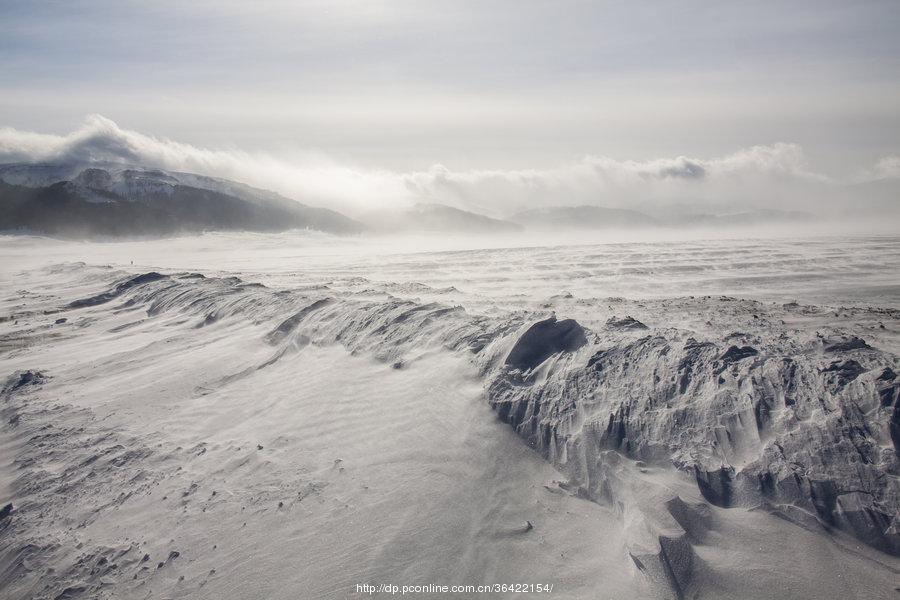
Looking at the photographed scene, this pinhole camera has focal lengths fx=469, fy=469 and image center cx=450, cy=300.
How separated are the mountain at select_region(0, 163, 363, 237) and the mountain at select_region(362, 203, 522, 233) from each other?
474 centimetres

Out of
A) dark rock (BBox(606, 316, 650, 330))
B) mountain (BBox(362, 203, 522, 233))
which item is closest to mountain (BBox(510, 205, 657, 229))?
mountain (BBox(362, 203, 522, 233))

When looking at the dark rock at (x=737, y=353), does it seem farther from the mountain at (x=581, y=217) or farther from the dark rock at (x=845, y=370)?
the mountain at (x=581, y=217)

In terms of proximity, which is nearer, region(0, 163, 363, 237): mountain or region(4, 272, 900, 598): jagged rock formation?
region(4, 272, 900, 598): jagged rock formation

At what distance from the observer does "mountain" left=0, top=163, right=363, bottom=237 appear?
61.0 metres

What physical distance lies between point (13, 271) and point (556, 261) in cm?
2915

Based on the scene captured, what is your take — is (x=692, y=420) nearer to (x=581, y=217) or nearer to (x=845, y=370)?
(x=845, y=370)

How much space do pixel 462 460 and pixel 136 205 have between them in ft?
249

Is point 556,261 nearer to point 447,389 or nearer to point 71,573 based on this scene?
point 447,389

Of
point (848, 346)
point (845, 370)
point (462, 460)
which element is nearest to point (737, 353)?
point (845, 370)

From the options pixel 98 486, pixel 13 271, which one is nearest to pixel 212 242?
pixel 13 271

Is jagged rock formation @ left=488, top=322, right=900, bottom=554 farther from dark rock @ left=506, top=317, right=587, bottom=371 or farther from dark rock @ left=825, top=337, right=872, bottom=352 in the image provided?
dark rock @ left=506, top=317, right=587, bottom=371

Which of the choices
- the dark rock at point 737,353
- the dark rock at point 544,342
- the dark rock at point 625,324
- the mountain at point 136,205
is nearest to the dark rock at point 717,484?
the dark rock at point 737,353

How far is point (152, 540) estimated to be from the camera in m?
4.64

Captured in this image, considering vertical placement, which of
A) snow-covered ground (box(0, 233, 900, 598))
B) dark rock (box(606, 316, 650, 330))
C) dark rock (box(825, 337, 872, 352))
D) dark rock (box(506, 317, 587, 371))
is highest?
dark rock (box(825, 337, 872, 352))
